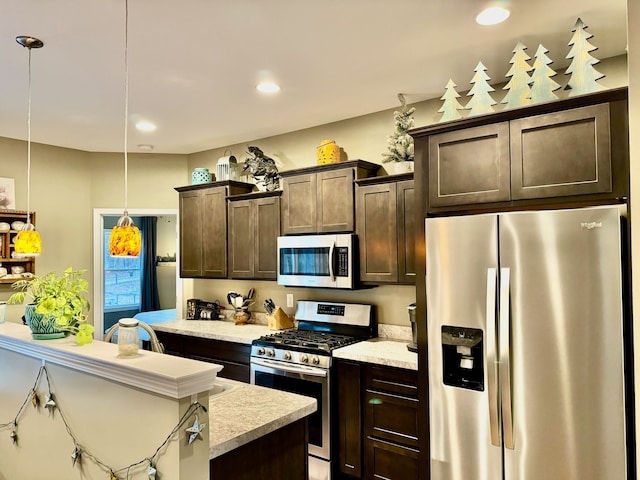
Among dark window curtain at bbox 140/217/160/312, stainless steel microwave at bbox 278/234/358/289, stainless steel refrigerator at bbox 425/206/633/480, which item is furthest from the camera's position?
dark window curtain at bbox 140/217/160/312

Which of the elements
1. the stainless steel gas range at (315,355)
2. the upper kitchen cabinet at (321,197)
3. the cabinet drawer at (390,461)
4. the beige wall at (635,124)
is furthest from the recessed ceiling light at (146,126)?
the beige wall at (635,124)

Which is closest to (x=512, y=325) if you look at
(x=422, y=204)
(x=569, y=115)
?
(x=422, y=204)

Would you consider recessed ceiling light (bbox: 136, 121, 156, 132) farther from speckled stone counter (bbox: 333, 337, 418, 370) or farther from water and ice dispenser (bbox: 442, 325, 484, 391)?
water and ice dispenser (bbox: 442, 325, 484, 391)

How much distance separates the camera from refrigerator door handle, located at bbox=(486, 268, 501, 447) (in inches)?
82.1

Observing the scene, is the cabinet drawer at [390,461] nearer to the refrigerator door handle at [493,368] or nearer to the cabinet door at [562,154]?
the refrigerator door handle at [493,368]

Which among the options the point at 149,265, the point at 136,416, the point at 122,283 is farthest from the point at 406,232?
the point at 122,283

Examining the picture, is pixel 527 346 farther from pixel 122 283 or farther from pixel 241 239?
pixel 122 283

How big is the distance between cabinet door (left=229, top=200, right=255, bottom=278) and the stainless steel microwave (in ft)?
1.38

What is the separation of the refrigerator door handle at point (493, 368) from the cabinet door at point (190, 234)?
3171 mm

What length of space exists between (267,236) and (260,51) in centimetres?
183

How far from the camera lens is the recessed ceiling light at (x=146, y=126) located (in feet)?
13.0

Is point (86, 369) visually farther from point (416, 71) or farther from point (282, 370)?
point (416, 71)

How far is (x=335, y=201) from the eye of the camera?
3539 millimetres

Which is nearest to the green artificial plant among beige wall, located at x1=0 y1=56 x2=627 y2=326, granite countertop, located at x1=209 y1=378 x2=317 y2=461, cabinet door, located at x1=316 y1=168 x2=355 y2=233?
granite countertop, located at x1=209 y1=378 x2=317 y2=461
